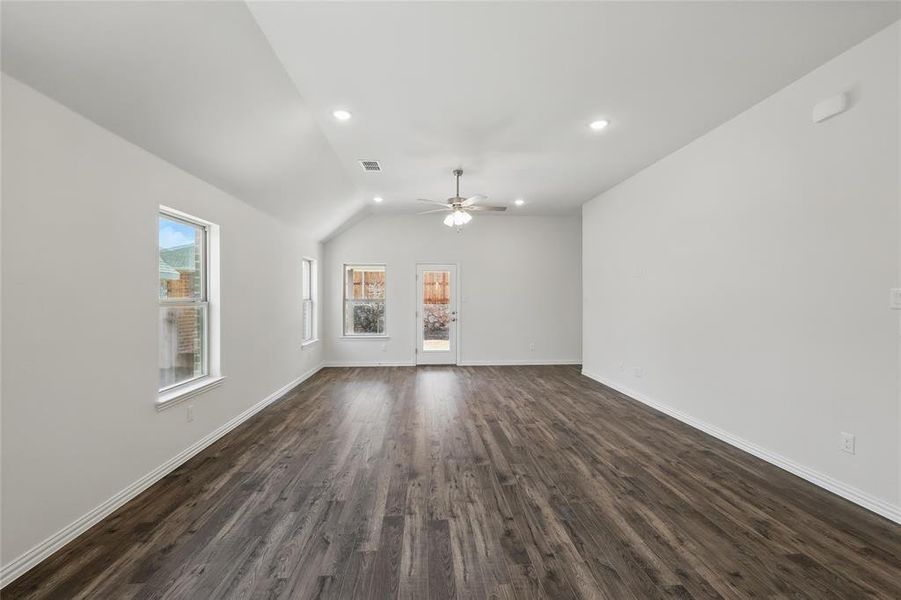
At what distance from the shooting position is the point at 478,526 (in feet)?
6.98

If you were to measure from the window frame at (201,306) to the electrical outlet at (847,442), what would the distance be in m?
4.76

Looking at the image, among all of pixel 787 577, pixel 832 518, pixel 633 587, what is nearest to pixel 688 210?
pixel 832 518

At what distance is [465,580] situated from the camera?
1.72 m

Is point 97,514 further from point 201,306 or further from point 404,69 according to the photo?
point 404,69

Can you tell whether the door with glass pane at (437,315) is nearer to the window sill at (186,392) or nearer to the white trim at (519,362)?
the white trim at (519,362)

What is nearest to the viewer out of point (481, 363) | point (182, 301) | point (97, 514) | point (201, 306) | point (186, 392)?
point (97, 514)

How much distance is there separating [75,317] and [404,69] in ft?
8.21

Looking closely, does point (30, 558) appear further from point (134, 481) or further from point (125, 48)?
point (125, 48)

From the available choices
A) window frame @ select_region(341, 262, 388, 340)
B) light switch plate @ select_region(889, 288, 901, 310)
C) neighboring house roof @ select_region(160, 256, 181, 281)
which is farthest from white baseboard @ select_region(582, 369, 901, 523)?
neighboring house roof @ select_region(160, 256, 181, 281)

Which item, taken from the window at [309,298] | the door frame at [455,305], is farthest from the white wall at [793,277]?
the window at [309,298]

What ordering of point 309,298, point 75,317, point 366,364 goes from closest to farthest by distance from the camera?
1. point 75,317
2. point 309,298
3. point 366,364

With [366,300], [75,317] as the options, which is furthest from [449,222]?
[366,300]

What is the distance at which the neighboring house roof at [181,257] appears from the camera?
119 inches

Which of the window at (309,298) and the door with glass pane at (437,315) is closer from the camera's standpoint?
the window at (309,298)
